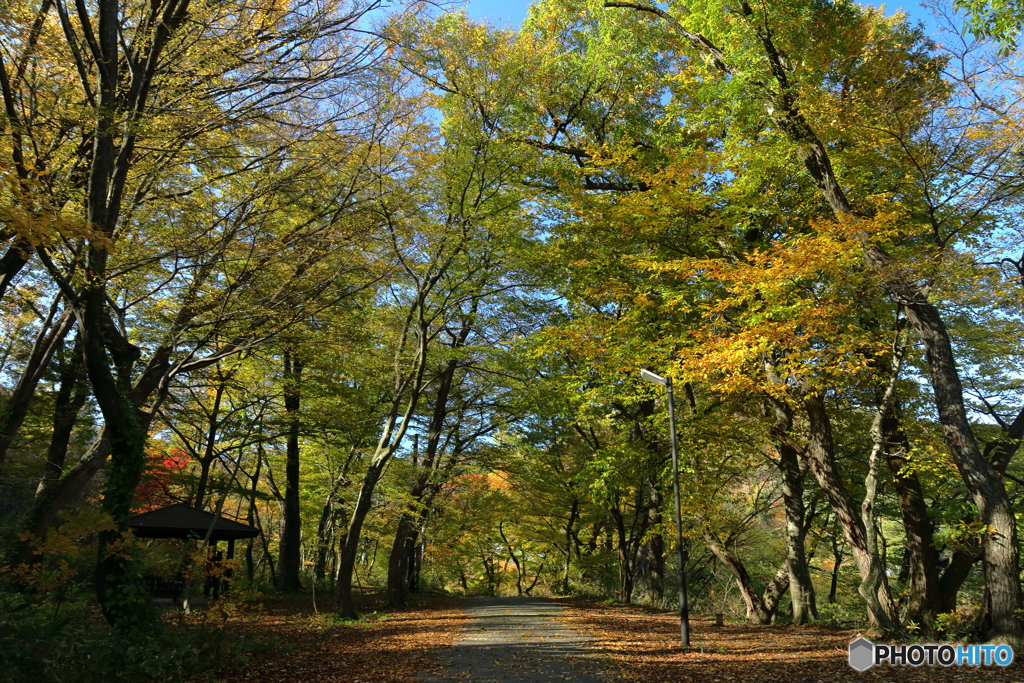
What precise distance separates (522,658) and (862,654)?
15.6ft

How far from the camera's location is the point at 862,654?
328 inches

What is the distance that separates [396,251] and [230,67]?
409 cm

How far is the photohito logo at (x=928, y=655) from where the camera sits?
798 cm

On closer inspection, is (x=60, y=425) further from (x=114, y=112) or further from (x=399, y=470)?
(x=114, y=112)

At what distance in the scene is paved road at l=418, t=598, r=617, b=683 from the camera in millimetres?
6969

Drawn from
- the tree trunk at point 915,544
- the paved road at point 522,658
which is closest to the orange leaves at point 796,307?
the tree trunk at point 915,544

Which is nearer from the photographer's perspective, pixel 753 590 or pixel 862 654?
pixel 862 654

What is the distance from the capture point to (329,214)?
9.61m

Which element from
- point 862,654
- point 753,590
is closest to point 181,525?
point 753,590

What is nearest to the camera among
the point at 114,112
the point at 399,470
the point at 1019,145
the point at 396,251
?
the point at 114,112

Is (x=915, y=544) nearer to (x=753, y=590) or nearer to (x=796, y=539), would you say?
(x=796, y=539)

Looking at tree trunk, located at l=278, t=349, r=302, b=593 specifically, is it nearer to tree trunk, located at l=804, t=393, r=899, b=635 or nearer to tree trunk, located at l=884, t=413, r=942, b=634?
tree trunk, located at l=804, t=393, r=899, b=635

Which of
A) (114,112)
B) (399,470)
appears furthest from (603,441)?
(114,112)

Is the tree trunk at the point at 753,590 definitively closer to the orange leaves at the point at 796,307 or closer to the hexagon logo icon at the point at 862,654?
the hexagon logo icon at the point at 862,654
